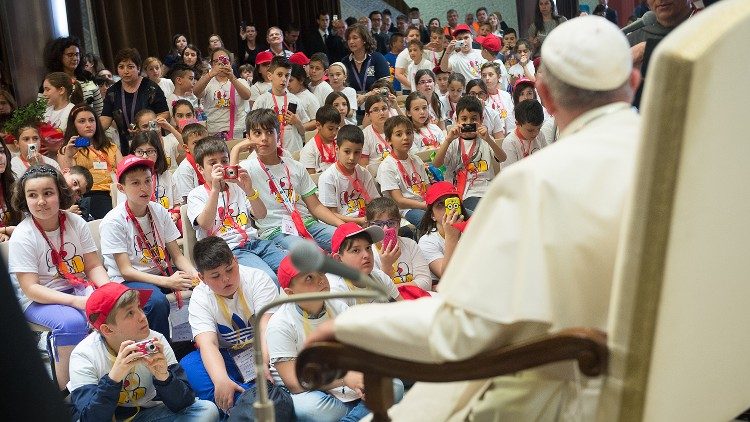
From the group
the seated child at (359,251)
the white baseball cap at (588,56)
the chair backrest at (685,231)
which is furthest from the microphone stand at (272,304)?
the seated child at (359,251)

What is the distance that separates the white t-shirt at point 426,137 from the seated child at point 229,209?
245 centimetres

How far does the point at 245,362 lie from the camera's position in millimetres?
4715

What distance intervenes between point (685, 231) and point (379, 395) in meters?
0.77

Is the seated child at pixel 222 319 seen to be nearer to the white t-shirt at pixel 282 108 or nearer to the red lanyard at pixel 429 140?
the white t-shirt at pixel 282 108

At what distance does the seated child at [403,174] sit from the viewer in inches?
279

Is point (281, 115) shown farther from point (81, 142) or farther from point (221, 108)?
point (81, 142)

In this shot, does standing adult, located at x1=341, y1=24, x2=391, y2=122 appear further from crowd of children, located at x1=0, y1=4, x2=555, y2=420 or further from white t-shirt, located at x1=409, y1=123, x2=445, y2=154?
white t-shirt, located at x1=409, y1=123, x2=445, y2=154

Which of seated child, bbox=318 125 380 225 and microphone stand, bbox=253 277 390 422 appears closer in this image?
microphone stand, bbox=253 277 390 422

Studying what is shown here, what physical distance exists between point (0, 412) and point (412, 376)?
903 mm

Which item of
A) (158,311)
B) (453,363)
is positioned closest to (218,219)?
(158,311)

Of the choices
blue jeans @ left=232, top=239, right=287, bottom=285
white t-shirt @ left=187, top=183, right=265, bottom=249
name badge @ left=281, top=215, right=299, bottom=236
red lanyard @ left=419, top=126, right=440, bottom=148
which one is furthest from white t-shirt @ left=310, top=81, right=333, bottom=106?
blue jeans @ left=232, top=239, right=287, bottom=285

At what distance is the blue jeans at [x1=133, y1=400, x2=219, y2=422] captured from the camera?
13.8ft

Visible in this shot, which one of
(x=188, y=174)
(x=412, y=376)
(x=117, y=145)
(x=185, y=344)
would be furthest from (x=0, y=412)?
(x=117, y=145)

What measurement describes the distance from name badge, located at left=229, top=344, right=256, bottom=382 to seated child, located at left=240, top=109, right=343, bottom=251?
1.57 m
